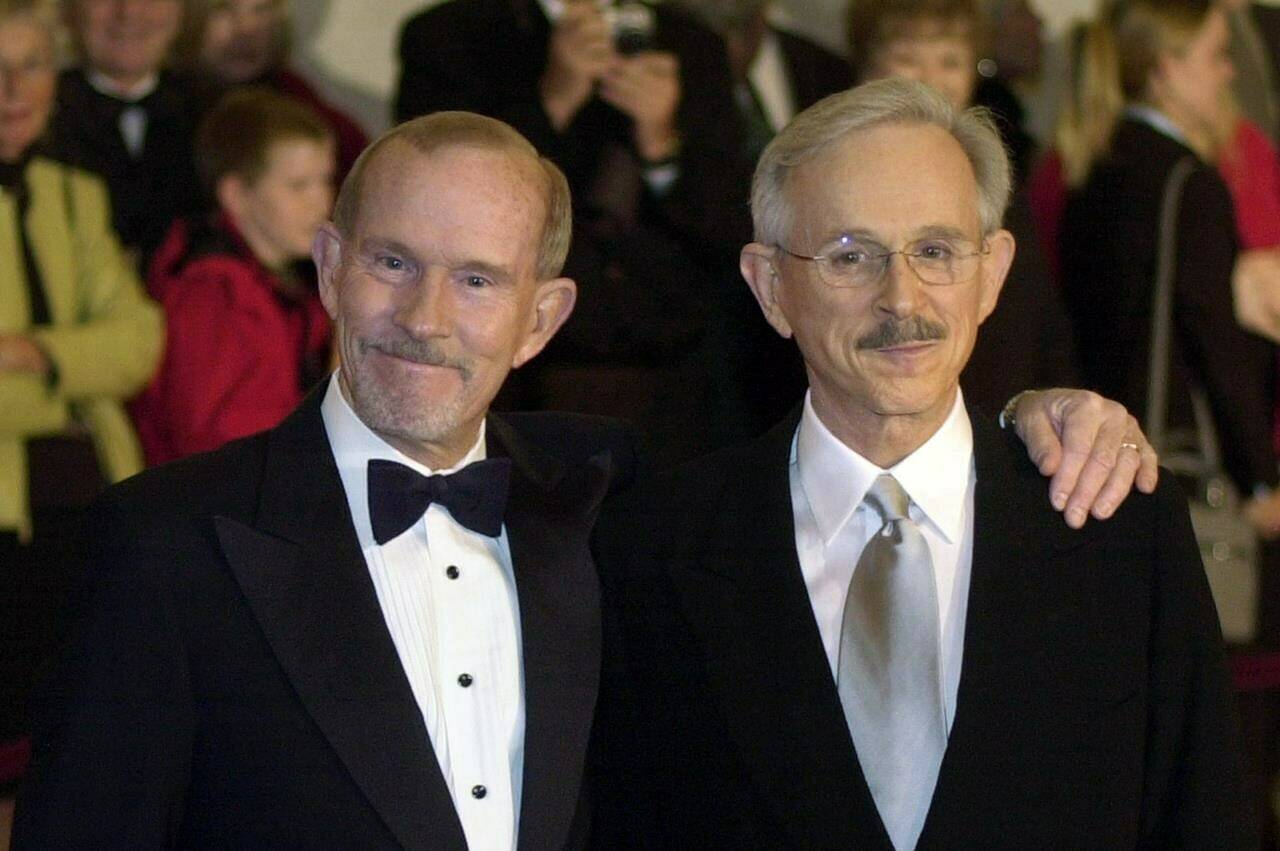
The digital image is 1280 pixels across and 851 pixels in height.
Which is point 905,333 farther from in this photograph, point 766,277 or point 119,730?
point 119,730

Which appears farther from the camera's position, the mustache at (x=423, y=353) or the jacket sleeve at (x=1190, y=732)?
the mustache at (x=423, y=353)

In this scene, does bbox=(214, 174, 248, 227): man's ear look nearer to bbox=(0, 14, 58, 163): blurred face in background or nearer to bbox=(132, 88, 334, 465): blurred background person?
bbox=(132, 88, 334, 465): blurred background person

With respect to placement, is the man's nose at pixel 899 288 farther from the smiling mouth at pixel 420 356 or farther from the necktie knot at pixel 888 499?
the smiling mouth at pixel 420 356

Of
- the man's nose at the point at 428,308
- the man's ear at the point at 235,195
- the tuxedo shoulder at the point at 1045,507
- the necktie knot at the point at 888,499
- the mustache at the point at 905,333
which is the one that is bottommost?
the man's ear at the point at 235,195

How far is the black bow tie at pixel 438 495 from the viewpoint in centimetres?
267

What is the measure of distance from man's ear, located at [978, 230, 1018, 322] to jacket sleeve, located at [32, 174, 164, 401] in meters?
2.32

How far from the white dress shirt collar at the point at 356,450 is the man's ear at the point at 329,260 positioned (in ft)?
0.43

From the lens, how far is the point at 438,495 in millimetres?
2701

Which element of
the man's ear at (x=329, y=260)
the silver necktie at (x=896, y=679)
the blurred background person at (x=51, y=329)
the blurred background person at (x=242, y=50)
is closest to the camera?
the silver necktie at (x=896, y=679)

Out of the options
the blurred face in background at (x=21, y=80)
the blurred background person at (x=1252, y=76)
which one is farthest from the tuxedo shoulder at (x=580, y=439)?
the blurred background person at (x=1252, y=76)

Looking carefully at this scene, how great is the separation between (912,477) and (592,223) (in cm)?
211

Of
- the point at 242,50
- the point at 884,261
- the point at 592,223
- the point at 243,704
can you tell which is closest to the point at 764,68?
the point at 592,223

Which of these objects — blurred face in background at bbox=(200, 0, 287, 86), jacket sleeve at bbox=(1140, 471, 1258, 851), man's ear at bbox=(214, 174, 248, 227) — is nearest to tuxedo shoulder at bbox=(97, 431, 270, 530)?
jacket sleeve at bbox=(1140, 471, 1258, 851)

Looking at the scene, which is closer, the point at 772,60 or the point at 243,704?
the point at 243,704
